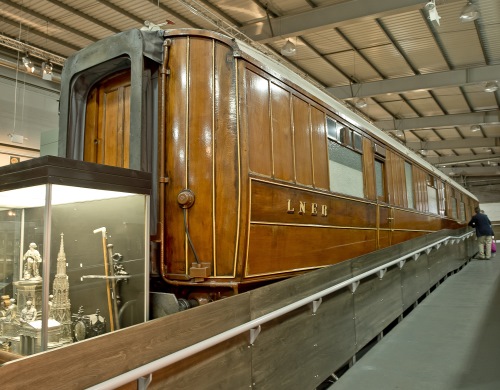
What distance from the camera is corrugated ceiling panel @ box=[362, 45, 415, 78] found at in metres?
9.42

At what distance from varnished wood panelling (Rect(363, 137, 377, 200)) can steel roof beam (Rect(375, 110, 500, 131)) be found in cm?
981

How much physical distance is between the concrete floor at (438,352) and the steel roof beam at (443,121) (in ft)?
30.2

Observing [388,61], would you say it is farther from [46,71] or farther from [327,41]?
[46,71]

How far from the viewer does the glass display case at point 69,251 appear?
7.14ft

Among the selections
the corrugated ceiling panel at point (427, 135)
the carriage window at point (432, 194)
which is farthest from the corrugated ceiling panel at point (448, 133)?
the carriage window at point (432, 194)

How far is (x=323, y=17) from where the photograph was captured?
24.7 ft

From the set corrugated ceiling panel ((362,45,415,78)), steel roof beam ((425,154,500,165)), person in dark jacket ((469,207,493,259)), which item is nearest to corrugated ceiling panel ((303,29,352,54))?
corrugated ceiling panel ((362,45,415,78))

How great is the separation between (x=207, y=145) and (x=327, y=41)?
6.98 m

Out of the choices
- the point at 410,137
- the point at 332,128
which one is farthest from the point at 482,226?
the point at 332,128

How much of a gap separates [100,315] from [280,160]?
6.05 feet

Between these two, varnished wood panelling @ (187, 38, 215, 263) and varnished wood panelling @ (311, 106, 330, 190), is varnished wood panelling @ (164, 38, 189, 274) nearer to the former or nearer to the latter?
varnished wood panelling @ (187, 38, 215, 263)

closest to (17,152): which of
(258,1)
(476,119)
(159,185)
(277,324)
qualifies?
(258,1)

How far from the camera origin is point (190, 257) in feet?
9.89

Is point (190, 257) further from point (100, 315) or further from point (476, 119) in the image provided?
point (476, 119)
